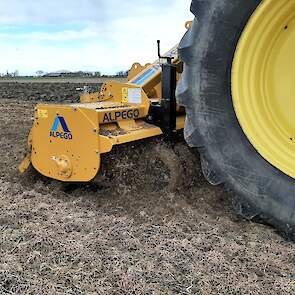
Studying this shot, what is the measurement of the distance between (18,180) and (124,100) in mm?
951

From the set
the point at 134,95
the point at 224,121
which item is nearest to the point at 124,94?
the point at 134,95

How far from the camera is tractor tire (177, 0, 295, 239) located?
2.18 metres

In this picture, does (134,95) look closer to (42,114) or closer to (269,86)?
(42,114)

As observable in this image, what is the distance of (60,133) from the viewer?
10.1 feet

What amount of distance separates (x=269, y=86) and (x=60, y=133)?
138 centimetres

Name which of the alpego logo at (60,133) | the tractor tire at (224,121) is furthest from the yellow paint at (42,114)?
the tractor tire at (224,121)

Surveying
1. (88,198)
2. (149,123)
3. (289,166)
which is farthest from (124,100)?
(289,166)

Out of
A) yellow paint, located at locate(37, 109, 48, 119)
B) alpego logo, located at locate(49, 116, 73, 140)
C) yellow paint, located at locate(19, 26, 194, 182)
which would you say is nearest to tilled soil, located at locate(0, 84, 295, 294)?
yellow paint, located at locate(19, 26, 194, 182)

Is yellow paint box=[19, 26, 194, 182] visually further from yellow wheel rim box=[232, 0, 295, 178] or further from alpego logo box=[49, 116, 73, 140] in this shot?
yellow wheel rim box=[232, 0, 295, 178]

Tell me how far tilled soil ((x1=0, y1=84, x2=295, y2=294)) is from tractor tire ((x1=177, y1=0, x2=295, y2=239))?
0.79 ft

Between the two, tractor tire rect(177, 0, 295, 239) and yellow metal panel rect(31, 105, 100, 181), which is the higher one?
tractor tire rect(177, 0, 295, 239)

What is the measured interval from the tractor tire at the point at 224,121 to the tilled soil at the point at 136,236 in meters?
0.24

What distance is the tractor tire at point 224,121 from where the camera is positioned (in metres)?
2.18

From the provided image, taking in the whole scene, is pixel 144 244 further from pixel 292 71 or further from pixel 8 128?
pixel 8 128
